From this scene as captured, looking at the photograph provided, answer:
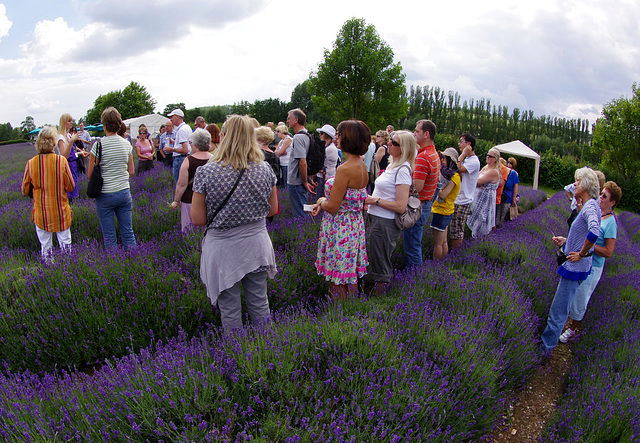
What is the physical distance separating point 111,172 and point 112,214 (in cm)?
49

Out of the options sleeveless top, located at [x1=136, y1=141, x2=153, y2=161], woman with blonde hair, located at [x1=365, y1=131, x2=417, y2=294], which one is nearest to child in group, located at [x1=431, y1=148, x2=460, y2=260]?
woman with blonde hair, located at [x1=365, y1=131, x2=417, y2=294]

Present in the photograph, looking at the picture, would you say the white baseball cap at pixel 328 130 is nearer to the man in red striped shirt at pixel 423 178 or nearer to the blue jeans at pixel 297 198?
the blue jeans at pixel 297 198

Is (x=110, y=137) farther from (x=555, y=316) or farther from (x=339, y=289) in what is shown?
(x=555, y=316)

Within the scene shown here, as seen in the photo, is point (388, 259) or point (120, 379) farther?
point (388, 259)

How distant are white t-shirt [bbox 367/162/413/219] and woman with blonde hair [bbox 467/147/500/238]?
11.2 ft

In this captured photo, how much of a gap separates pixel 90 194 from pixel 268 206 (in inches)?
98.7

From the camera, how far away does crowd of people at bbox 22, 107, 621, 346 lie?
2.69 meters

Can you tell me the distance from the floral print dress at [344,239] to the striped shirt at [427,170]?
110cm

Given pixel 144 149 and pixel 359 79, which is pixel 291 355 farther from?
pixel 359 79

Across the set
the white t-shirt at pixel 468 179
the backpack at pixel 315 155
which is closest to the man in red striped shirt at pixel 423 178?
the white t-shirt at pixel 468 179

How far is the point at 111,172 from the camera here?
14.4 ft

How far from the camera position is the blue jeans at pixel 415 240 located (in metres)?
4.49

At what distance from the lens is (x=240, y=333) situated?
2.54 m

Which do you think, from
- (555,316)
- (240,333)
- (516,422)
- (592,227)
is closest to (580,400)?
(516,422)
